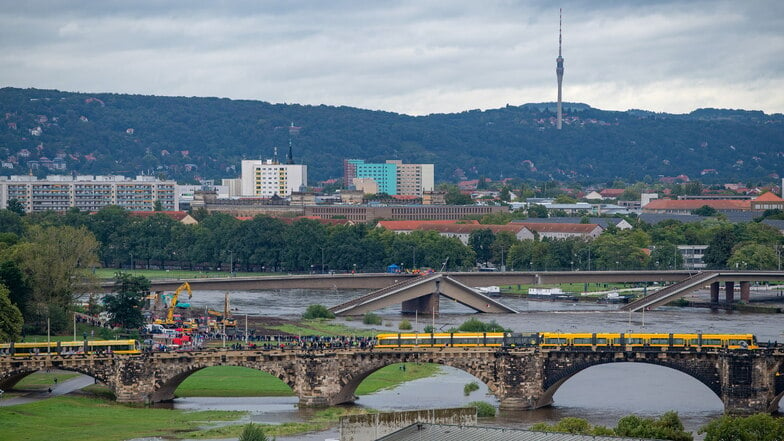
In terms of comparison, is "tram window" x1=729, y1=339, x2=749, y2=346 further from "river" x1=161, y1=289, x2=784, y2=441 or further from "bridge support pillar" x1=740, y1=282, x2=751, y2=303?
"bridge support pillar" x1=740, y1=282, x2=751, y2=303

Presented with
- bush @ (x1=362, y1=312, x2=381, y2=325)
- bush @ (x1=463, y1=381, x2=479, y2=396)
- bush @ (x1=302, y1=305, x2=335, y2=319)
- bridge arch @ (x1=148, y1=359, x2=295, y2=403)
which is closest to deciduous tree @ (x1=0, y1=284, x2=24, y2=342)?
bridge arch @ (x1=148, y1=359, x2=295, y2=403)

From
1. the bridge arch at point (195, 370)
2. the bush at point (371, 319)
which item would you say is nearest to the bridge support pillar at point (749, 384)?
the bridge arch at point (195, 370)

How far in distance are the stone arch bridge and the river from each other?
57.7 inches

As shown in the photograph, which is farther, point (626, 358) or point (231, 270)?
point (231, 270)

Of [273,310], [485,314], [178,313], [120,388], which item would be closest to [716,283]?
[485,314]

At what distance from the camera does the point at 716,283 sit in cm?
15700

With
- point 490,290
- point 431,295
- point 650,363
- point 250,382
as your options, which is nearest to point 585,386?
point 650,363

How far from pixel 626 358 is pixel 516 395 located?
6.17m

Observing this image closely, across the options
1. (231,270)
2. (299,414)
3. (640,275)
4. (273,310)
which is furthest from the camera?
(231,270)

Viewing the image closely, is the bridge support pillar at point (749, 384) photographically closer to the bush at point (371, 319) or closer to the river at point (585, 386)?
the river at point (585, 386)

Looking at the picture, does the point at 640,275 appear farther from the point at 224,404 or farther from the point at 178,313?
the point at 224,404

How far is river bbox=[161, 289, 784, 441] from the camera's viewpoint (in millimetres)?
81250

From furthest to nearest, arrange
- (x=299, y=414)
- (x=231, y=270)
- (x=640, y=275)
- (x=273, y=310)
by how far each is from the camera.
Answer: (x=231, y=270), (x=640, y=275), (x=273, y=310), (x=299, y=414)

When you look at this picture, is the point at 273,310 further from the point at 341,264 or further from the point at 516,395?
the point at 516,395
